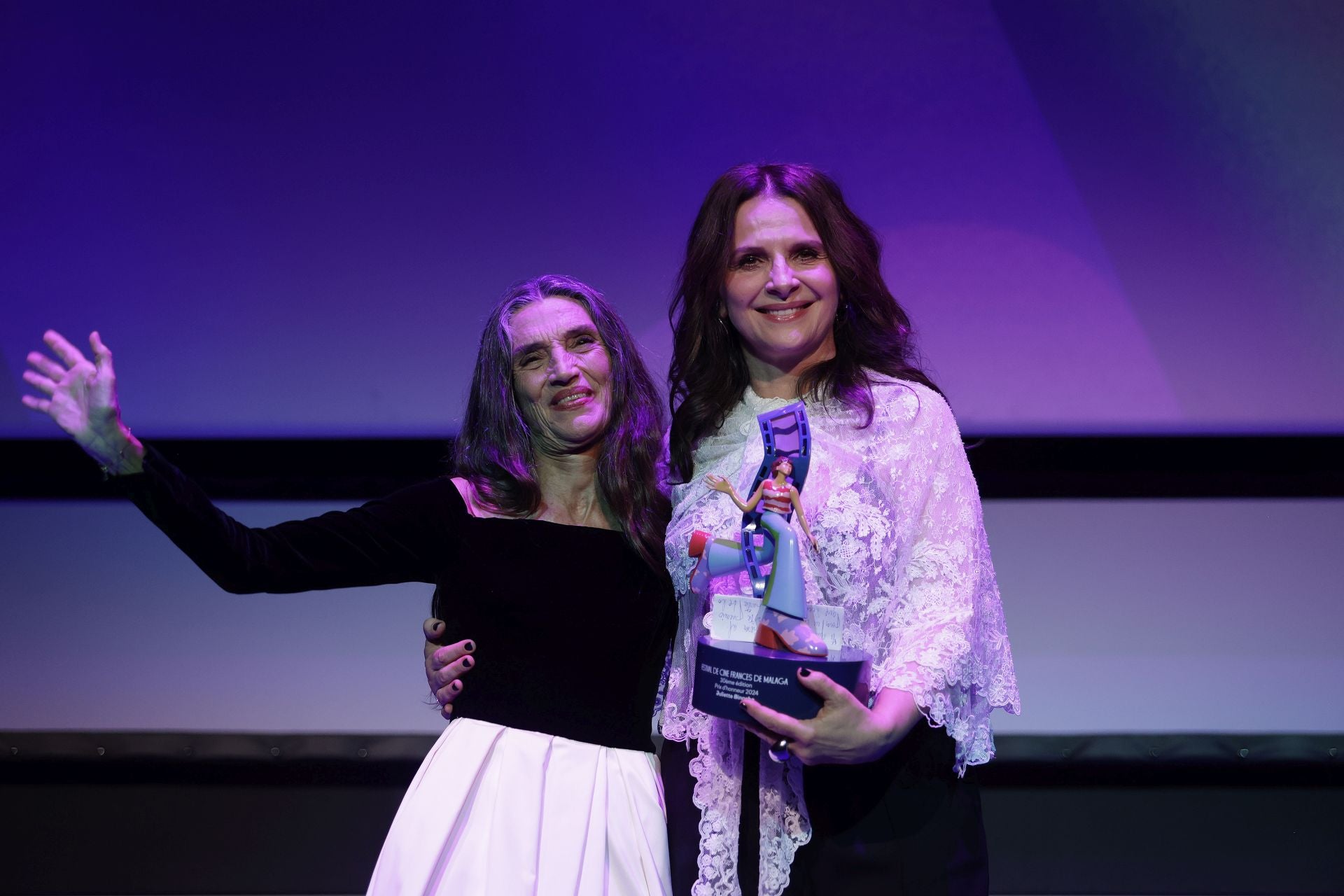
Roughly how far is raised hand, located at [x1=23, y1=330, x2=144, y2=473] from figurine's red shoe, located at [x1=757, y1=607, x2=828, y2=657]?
92 cm

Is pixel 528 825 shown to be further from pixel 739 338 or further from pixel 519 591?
pixel 739 338

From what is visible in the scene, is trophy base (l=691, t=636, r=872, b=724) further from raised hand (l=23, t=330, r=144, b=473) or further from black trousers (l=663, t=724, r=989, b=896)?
raised hand (l=23, t=330, r=144, b=473)

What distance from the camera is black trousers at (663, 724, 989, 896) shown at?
4.93ft

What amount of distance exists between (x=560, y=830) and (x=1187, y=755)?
212 centimetres

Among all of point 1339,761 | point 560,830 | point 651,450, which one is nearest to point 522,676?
point 560,830

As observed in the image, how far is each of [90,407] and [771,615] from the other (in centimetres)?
100

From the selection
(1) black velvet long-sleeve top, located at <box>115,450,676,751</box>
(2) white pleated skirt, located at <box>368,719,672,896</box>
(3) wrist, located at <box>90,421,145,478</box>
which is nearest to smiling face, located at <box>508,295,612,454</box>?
(1) black velvet long-sleeve top, located at <box>115,450,676,751</box>

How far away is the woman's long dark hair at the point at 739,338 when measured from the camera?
175 centimetres

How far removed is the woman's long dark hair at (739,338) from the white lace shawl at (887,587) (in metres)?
0.10

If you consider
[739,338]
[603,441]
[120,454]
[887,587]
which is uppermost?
[739,338]

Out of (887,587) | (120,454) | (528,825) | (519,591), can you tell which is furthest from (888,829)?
(120,454)

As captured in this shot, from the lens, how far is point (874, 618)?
1574 mm

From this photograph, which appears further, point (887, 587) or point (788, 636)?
point (887, 587)

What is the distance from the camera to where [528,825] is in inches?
67.2
